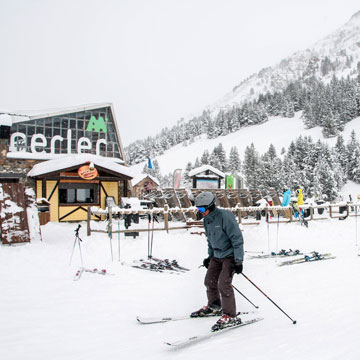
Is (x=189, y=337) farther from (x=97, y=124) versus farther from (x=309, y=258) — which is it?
(x=97, y=124)

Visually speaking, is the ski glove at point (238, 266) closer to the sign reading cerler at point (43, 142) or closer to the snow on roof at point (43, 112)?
the sign reading cerler at point (43, 142)

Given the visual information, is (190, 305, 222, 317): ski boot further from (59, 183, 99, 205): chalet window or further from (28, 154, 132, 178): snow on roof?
(59, 183, 99, 205): chalet window

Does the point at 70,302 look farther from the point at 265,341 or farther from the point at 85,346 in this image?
the point at 265,341

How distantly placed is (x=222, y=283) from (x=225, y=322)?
491 mm

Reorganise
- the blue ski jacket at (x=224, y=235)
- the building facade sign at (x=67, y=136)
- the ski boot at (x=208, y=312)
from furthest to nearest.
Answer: the building facade sign at (x=67, y=136)
the ski boot at (x=208, y=312)
the blue ski jacket at (x=224, y=235)

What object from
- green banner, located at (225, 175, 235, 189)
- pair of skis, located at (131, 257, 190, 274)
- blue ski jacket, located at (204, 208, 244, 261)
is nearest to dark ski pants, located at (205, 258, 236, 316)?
blue ski jacket, located at (204, 208, 244, 261)

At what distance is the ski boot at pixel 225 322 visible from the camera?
4.33m

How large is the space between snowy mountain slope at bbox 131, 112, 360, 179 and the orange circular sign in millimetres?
63335

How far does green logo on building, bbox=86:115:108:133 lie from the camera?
2309 cm

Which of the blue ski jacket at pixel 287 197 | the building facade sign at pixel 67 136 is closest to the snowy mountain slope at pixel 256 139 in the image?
the building facade sign at pixel 67 136

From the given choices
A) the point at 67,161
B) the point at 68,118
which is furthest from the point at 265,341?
the point at 68,118

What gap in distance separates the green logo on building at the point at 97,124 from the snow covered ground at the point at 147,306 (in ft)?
44.7

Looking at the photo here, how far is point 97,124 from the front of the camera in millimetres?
23328

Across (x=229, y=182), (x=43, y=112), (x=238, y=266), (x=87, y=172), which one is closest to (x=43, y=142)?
(x=43, y=112)
